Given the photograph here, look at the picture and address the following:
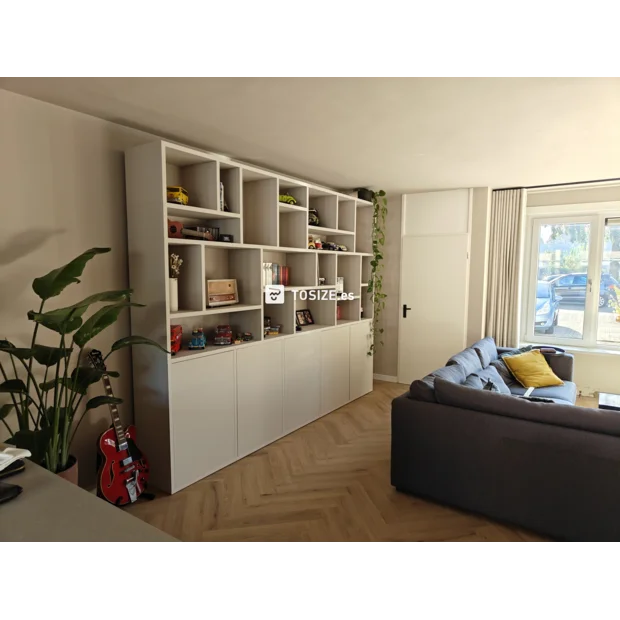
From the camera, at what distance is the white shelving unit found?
105 inches

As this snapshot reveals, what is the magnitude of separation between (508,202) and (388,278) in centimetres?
158

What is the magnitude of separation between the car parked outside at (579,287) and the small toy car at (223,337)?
151 inches

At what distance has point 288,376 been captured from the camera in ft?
12.1

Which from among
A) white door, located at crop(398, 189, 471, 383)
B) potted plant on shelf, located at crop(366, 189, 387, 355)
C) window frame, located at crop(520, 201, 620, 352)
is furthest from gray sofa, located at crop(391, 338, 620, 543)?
window frame, located at crop(520, 201, 620, 352)

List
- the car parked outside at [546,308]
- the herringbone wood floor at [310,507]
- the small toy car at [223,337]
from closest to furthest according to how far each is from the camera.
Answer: the herringbone wood floor at [310,507] < the small toy car at [223,337] < the car parked outside at [546,308]

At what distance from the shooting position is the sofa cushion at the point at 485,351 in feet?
12.5

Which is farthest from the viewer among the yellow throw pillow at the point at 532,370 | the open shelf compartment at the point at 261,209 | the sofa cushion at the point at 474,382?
the yellow throw pillow at the point at 532,370

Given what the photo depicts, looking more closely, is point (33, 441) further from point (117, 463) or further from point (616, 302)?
point (616, 302)

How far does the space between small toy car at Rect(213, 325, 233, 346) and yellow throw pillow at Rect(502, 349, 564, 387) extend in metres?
2.54

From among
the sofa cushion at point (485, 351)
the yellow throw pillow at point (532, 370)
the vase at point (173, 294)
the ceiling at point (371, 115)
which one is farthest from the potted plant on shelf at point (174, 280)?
the yellow throw pillow at point (532, 370)

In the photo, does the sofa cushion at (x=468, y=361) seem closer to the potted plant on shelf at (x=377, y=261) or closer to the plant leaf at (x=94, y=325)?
the potted plant on shelf at (x=377, y=261)

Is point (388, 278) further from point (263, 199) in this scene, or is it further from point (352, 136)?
point (352, 136)

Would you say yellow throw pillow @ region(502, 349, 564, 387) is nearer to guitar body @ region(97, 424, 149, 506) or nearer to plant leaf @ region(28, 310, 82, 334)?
guitar body @ region(97, 424, 149, 506)
